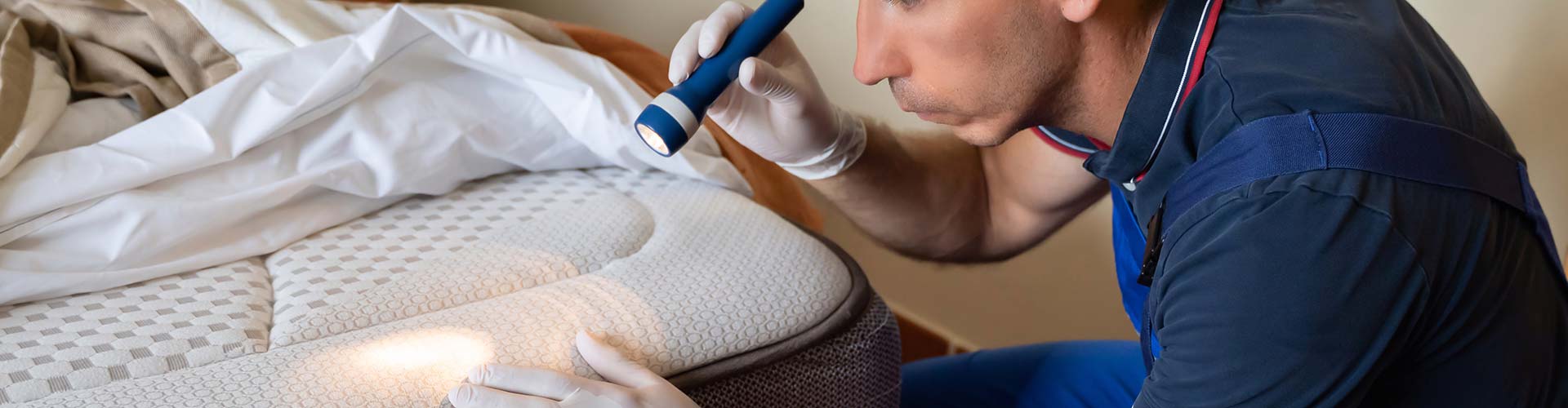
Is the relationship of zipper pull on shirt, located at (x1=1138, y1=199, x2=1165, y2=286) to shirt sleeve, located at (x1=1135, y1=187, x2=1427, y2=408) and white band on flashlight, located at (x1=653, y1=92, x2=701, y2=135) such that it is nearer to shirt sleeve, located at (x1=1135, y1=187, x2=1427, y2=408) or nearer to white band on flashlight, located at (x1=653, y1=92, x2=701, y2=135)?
shirt sleeve, located at (x1=1135, y1=187, x2=1427, y2=408)

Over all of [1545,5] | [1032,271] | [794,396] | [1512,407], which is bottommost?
[1032,271]

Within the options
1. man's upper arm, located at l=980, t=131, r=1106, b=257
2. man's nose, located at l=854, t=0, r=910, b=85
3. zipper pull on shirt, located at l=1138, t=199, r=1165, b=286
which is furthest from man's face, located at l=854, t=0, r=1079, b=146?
man's upper arm, located at l=980, t=131, r=1106, b=257

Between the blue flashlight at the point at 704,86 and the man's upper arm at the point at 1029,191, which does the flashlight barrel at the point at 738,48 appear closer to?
the blue flashlight at the point at 704,86

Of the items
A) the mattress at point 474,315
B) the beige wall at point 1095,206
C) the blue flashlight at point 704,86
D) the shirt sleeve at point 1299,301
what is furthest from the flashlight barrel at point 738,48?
the beige wall at point 1095,206

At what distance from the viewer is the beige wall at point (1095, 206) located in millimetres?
1164

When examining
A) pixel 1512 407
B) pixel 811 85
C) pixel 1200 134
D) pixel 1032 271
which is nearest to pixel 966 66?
pixel 1200 134

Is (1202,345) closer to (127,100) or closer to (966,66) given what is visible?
(966,66)

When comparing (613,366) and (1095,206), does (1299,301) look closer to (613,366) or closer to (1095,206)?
(613,366)

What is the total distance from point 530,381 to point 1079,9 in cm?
47

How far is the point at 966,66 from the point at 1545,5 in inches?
27.4

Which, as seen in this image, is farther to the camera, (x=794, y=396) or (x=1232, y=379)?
(x=794, y=396)

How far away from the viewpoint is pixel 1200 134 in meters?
0.80

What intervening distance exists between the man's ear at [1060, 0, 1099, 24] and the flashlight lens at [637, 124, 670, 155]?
31cm

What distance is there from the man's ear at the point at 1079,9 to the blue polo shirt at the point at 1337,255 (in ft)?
0.23
